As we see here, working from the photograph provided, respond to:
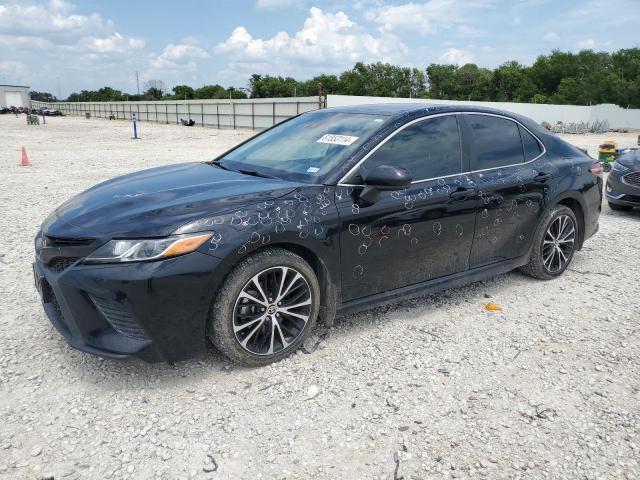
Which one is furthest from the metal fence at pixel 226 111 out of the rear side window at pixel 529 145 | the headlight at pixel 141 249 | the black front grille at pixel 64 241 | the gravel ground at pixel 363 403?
the headlight at pixel 141 249

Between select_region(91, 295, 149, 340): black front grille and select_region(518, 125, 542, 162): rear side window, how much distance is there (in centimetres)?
360

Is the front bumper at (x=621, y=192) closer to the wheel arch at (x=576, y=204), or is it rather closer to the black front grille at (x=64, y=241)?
the wheel arch at (x=576, y=204)

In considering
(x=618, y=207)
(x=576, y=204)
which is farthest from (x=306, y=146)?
(x=618, y=207)

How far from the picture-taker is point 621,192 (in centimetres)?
814

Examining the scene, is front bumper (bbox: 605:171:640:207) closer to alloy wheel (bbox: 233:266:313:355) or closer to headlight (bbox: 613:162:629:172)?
headlight (bbox: 613:162:629:172)

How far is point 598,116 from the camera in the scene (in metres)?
51.7

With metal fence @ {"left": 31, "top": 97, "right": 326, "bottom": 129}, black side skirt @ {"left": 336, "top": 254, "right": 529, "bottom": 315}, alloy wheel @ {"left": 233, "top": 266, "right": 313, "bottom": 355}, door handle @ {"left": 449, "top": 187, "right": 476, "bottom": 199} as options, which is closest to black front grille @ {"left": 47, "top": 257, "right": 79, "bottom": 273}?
alloy wheel @ {"left": 233, "top": 266, "right": 313, "bottom": 355}

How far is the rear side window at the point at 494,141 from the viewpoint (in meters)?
4.26

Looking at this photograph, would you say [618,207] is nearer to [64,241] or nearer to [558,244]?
[558,244]

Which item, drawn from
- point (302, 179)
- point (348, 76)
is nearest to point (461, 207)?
point (302, 179)

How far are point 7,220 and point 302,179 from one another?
18.4 ft

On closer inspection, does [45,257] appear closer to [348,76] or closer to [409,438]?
[409,438]

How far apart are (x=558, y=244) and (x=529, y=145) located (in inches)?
40.5

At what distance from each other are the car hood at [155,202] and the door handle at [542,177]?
2401 millimetres
